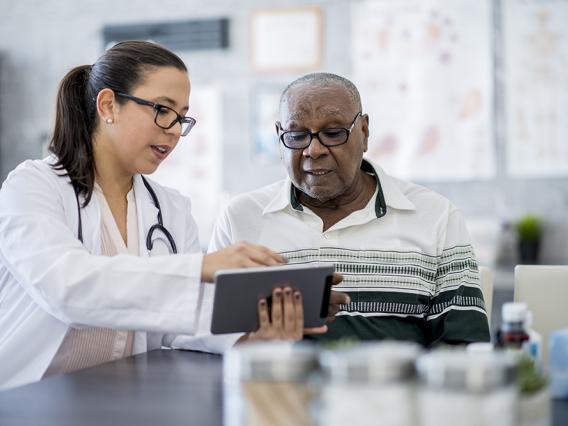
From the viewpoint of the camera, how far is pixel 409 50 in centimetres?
418

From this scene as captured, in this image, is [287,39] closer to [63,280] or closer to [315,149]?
[315,149]

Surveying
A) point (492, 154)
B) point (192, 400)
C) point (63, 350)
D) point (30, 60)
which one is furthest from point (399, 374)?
point (30, 60)

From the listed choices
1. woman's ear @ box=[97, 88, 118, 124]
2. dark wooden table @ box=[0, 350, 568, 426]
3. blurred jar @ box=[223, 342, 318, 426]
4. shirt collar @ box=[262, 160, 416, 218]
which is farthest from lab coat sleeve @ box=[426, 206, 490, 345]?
blurred jar @ box=[223, 342, 318, 426]

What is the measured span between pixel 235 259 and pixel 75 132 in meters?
0.67

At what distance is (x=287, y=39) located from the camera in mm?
4289

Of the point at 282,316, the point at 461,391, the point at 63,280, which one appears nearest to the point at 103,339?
the point at 63,280

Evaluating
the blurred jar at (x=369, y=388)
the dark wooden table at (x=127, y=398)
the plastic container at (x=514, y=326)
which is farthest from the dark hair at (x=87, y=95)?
the blurred jar at (x=369, y=388)

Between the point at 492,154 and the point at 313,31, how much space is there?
44.0 inches

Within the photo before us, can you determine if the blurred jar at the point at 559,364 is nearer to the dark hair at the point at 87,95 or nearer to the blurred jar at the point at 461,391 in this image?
the blurred jar at the point at 461,391

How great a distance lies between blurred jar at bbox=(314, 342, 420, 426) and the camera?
751 millimetres

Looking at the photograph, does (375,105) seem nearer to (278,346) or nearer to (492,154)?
(492,154)

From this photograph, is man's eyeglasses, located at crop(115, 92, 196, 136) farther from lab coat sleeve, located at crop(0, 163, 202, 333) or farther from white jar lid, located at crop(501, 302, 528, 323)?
white jar lid, located at crop(501, 302, 528, 323)

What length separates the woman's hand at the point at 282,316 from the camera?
5.04 ft

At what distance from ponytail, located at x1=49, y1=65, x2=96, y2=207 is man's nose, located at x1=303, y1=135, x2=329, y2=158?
535mm
